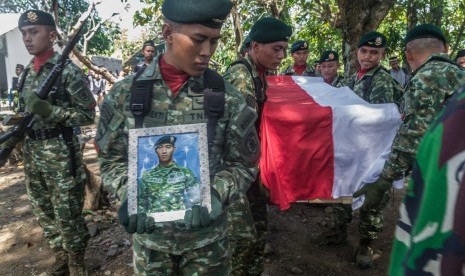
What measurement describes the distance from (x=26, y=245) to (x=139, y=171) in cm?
327

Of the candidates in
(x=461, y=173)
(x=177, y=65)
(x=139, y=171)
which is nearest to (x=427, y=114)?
(x=177, y=65)

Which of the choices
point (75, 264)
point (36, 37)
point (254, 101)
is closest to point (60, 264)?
point (75, 264)

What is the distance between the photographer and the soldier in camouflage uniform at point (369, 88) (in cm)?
339

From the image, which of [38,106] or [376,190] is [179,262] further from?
[38,106]

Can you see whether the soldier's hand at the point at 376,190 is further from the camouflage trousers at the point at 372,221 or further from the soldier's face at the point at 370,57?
the soldier's face at the point at 370,57

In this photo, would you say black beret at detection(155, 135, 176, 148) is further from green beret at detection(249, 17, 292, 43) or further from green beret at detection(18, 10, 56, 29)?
green beret at detection(18, 10, 56, 29)

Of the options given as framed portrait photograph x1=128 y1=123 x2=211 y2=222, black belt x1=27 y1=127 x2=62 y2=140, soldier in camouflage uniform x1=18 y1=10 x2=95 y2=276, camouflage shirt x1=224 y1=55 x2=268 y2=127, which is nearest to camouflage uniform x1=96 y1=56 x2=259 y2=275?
framed portrait photograph x1=128 y1=123 x2=211 y2=222

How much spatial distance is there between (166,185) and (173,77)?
0.54 metres

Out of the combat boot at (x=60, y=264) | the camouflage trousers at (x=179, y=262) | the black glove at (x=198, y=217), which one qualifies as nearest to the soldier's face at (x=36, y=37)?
the combat boot at (x=60, y=264)

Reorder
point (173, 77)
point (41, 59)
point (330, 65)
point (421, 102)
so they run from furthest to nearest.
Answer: point (330, 65)
point (41, 59)
point (421, 102)
point (173, 77)

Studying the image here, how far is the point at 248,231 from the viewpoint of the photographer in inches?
101

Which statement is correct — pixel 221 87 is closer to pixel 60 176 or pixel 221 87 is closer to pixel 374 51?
pixel 60 176

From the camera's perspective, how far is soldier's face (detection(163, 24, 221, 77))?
1.54 meters

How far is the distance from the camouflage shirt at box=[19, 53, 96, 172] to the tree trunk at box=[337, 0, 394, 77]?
11.8ft
